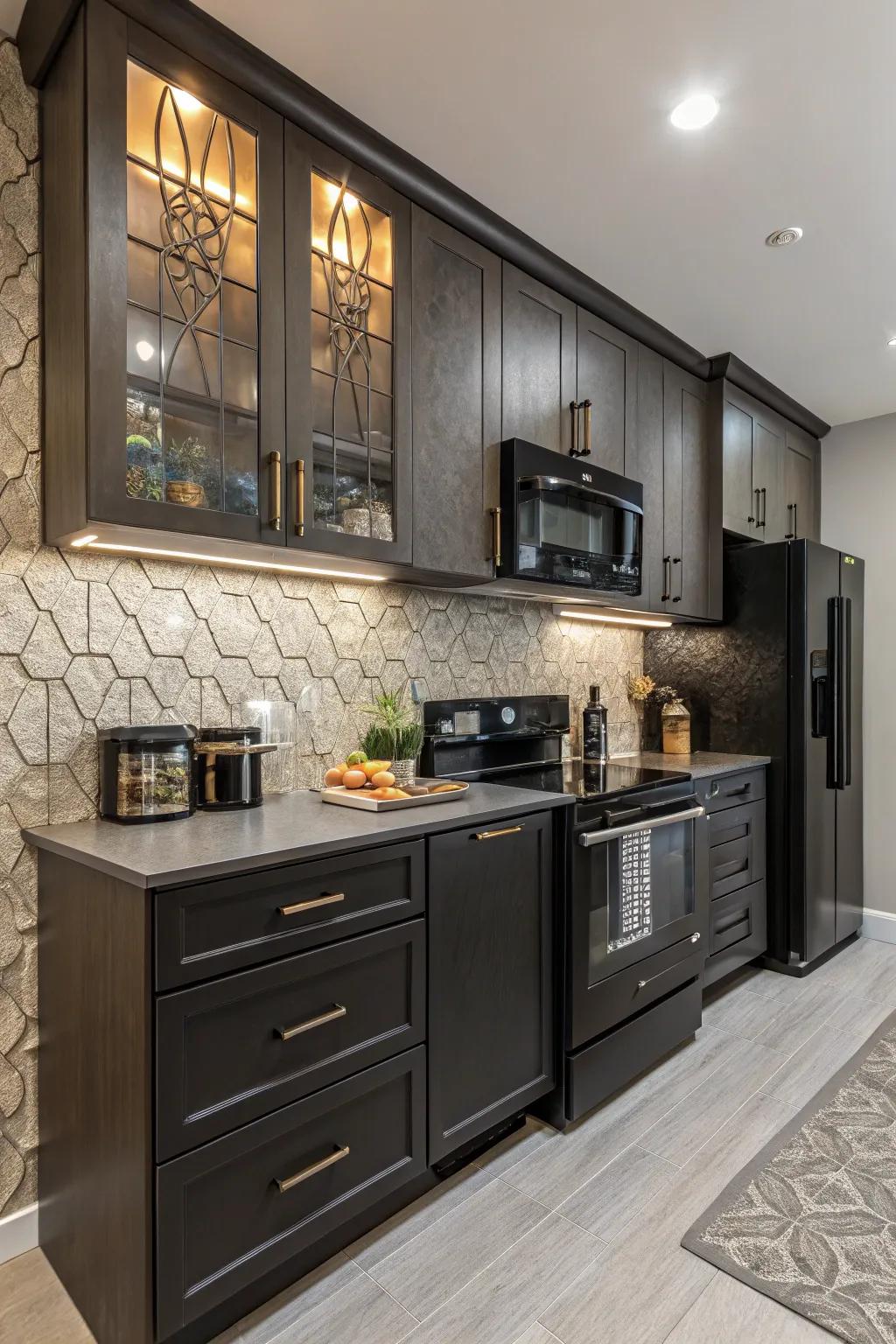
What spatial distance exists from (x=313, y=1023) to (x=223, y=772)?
0.67 meters

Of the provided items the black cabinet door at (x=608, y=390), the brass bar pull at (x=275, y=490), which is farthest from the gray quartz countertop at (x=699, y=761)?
the brass bar pull at (x=275, y=490)

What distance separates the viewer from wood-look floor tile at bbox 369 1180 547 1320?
5.22 ft

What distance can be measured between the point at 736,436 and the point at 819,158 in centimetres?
157

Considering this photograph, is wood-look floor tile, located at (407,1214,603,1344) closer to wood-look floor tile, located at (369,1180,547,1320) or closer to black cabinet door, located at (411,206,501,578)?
wood-look floor tile, located at (369,1180,547,1320)

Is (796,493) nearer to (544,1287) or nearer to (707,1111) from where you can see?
(707,1111)

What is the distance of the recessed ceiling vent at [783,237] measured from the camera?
7.86 feet

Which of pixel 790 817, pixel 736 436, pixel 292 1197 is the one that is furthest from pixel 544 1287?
pixel 736 436

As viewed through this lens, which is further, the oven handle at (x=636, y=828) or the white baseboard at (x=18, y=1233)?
the oven handle at (x=636, y=828)

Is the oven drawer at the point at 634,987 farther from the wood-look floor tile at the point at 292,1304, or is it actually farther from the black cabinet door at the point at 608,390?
the black cabinet door at the point at 608,390

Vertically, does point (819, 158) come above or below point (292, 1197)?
above

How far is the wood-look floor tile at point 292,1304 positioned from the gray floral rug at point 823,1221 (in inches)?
30.9

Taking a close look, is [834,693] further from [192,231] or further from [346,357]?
[192,231]

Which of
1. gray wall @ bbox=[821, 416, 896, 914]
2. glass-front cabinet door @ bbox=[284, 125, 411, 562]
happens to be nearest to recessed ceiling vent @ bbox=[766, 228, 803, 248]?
glass-front cabinet door @ bbox=[284, 125, 411, 562]

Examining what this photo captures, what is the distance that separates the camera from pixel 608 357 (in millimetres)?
2891
